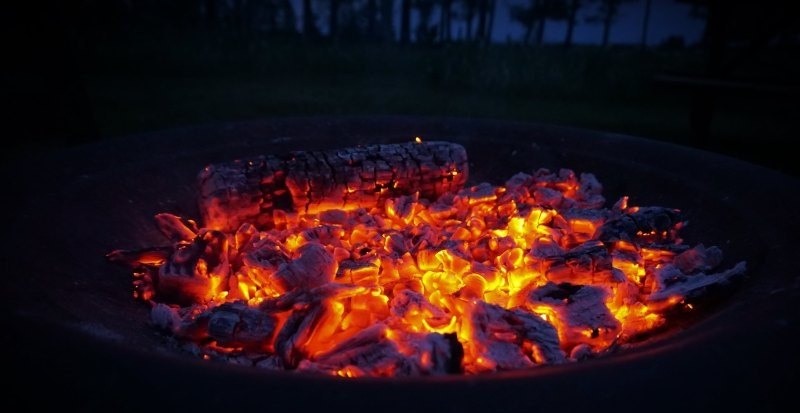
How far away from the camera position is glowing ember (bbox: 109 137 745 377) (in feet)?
4.33

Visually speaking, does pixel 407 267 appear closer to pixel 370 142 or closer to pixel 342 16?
pixel 370 142

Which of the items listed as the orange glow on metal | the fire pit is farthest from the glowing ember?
the fire pit

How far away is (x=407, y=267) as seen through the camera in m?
1.80

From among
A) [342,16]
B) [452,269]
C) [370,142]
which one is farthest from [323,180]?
[342,16]

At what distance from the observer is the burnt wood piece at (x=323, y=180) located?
6.89ft

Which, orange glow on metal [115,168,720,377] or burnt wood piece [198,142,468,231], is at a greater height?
burnt wood piece [198,142,468,231]

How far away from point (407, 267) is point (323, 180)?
0.69 meters

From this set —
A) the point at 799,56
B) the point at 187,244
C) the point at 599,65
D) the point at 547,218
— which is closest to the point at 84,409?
the point at 187,244

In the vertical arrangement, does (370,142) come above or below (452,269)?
above

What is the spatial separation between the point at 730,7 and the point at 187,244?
640cm

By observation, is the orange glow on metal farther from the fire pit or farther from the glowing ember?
the fire pit

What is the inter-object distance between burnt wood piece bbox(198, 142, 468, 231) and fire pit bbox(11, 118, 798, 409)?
31cm

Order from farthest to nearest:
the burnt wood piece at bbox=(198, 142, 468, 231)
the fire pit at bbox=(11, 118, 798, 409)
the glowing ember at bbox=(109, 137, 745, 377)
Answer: the burnt wood piece at bbox=(198, 142, 468, 231)
the glowing ember at bbox=(109, 137, 745, 377)
the fire pit at bbox=(11, 118, 798, 409)

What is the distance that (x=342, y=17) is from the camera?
22.1 metres
